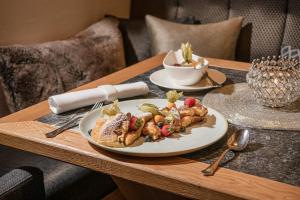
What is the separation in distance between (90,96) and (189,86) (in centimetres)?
33

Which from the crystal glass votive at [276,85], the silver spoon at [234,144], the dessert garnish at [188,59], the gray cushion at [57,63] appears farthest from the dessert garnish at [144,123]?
the gray cushion at [57,63]

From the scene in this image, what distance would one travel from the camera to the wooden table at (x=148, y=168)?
0.92 m

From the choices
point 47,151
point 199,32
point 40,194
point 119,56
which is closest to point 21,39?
point 119,56

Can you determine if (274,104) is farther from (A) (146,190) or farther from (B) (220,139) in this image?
(A) (146,190)

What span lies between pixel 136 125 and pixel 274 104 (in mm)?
458

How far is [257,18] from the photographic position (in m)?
2.41

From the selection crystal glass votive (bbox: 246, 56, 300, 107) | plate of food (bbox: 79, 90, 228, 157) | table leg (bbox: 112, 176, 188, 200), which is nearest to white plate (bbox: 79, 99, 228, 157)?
plate of food (bbox: 79, 90, 228, 157)

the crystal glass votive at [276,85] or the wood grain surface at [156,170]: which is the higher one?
the crystal glass votive at [276,85]

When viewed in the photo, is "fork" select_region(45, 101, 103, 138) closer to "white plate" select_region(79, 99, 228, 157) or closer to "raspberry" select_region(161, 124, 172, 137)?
"white plate" select_region(79, 99, 228, 157)

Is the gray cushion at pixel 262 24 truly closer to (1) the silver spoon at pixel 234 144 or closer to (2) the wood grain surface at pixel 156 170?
(1) the silver spoon at pixel 234 144

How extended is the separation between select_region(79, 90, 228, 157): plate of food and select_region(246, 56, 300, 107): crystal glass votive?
0.59ft

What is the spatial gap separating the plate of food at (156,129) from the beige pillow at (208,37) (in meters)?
1.18

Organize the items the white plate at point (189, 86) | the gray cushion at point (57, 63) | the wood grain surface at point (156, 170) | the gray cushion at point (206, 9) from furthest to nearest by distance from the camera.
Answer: the gray cushion at point (206, 9), the gray cushion at point (57, 63), the white plate at point (189, 86), the wood grain surface at point (156, 170)

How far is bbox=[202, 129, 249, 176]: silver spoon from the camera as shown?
981 millimetres
